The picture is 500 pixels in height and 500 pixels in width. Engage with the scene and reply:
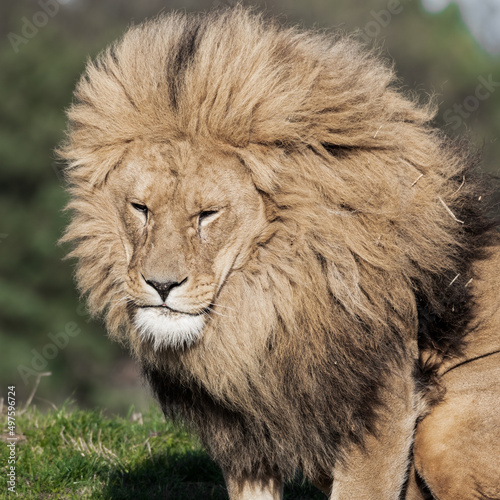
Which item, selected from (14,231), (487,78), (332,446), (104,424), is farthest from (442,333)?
(487,78)

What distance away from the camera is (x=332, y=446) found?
3596mm

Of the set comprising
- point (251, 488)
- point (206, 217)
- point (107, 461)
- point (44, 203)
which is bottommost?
point (44, 203)

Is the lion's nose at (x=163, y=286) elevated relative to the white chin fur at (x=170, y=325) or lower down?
elevated

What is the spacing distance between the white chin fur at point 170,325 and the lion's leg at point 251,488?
0.94m

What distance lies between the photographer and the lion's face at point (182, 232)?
3.33 m

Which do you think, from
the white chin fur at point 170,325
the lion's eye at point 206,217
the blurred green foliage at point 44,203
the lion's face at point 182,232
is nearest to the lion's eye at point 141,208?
the lion's face at point 182,232

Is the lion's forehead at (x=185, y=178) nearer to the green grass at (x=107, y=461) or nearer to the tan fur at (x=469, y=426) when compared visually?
the tan fur at (x=469, y=426)

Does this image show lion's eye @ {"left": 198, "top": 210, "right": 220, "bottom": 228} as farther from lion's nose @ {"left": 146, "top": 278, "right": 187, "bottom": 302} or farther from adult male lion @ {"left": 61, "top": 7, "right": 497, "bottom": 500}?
lion's nose @ {"left": 146, "top": 278, "right": 187, "bottom": 302}

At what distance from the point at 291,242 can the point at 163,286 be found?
0.59 m

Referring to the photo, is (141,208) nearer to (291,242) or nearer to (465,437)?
(291,242)

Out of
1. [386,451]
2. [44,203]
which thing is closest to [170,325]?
[386,451]

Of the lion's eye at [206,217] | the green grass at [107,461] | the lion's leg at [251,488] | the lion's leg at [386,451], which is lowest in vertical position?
the green grass at [107,461]

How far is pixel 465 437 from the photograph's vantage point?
354 cm

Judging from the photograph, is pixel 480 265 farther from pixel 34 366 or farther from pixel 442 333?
pixel 34 366
